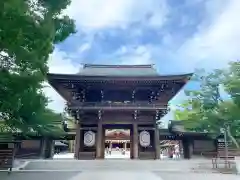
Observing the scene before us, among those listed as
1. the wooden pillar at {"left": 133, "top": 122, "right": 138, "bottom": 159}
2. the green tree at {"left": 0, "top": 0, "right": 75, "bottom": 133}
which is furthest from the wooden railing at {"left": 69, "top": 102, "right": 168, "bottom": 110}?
the green tree at {"left": 0, "top": 0, "right": 75, "bottom": 133}

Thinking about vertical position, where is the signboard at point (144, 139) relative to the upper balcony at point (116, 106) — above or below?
below

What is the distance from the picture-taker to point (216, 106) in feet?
95.2

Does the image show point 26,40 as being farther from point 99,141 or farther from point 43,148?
point 43,148

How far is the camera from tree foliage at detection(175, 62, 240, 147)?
85.5 ft

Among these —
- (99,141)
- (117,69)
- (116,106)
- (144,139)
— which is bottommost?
(99,141)

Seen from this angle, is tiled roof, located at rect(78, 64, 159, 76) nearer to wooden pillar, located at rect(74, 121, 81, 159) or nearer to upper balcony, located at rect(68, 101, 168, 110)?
upper balcony, located at rect(68, 101, 168, 110)

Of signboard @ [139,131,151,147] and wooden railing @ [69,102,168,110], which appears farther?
signboard @ [139,131,151,147]

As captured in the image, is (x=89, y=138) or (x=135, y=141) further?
(x=89, y=138)

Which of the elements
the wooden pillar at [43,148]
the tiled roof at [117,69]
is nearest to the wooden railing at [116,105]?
the tiled roof at [117,69]

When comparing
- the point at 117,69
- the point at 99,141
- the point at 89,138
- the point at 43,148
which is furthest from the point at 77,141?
the point at 117,69

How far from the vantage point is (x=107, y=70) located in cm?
3139

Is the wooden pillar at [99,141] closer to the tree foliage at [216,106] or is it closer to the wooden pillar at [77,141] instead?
the wooden pillar at [77,141]

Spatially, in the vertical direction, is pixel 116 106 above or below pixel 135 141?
above

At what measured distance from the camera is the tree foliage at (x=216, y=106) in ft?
85.5
